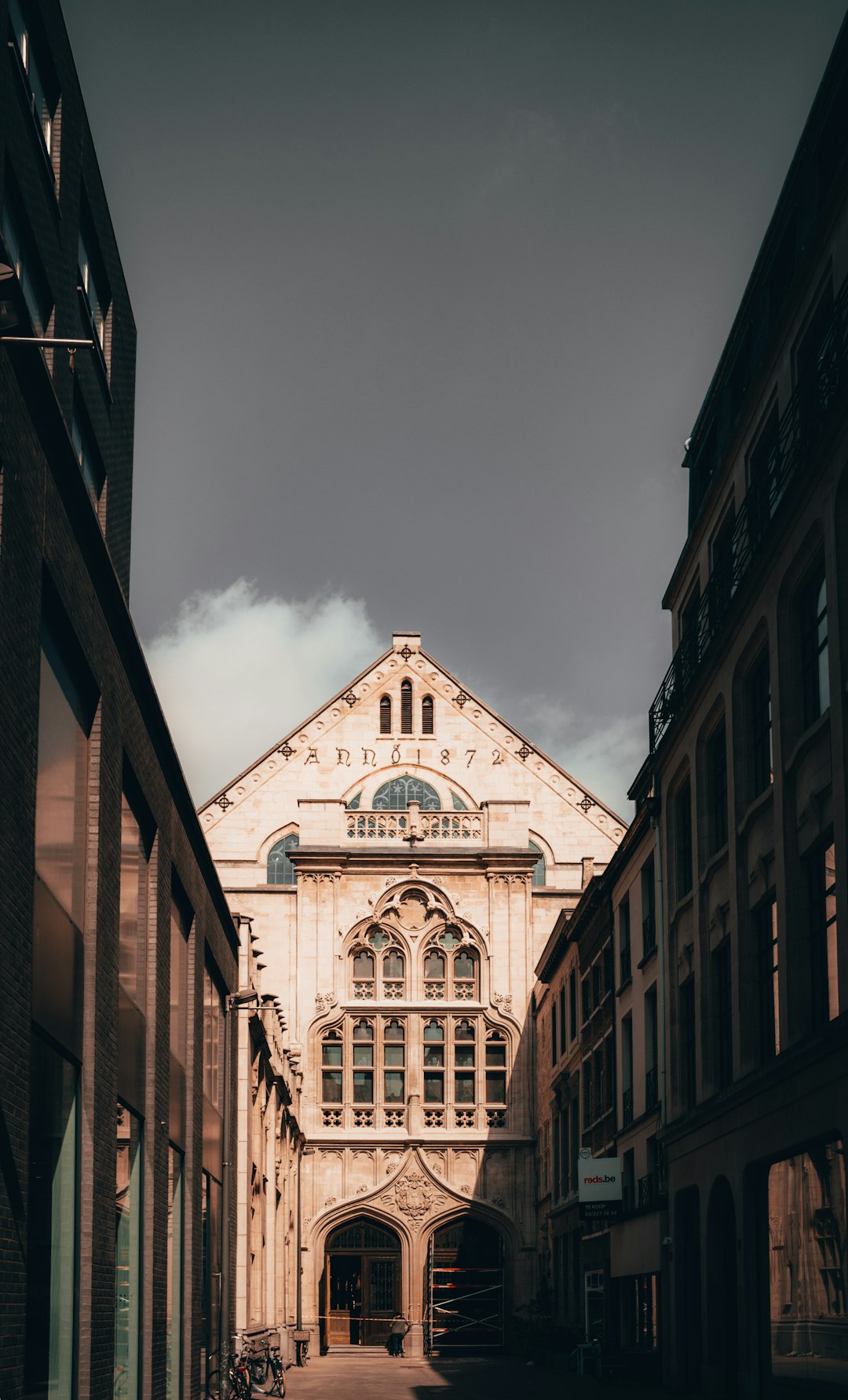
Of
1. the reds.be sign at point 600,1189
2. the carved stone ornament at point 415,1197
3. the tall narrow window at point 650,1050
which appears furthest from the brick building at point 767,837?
the carved stone ornament at point 415,1197

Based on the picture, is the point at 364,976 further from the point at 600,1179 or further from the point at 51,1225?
the point at 51,1225

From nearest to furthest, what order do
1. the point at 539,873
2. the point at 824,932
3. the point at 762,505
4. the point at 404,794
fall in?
the point at 824,932 → the point at 762,505 → the point at 539,873 → the point at 404,794

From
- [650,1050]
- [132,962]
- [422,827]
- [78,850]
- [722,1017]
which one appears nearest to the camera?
[78,850]

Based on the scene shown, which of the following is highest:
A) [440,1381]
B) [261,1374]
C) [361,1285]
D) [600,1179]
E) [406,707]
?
[406,707]

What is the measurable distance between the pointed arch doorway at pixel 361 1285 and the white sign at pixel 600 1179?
1775 cm

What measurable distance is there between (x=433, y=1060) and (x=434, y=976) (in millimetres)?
2664

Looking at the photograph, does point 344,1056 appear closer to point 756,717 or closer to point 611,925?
point 611,925

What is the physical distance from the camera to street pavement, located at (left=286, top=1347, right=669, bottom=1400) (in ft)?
107

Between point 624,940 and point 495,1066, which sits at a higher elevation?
point 624,940

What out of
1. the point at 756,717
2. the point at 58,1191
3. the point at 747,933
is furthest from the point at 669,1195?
the point at 58,1191

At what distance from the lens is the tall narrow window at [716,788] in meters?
28.3

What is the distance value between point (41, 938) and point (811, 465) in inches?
436

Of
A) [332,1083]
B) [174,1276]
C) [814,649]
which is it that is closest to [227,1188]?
[174,1276]

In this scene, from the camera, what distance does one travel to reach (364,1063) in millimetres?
54594
